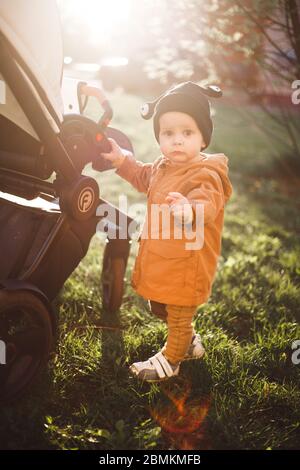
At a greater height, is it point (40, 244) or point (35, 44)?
point (35, 44)

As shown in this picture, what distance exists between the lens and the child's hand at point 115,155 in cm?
227

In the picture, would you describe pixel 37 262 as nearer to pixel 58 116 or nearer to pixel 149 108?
pixel 58 116

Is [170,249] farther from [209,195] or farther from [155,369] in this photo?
[155,369]

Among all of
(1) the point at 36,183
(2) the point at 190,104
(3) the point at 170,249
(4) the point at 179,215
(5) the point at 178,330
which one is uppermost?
(2) the point at 190,104

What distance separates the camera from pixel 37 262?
6.67 feet

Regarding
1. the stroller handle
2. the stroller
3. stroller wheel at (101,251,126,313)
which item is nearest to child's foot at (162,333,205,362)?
stroller wheel at (101,251,126,313)

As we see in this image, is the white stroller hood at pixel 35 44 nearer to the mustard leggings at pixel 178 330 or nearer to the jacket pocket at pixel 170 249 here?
the jacket pocket at pixel 170 249

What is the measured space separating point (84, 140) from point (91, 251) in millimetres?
1581

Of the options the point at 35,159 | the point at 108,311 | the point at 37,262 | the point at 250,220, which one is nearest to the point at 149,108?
the point at 35,159

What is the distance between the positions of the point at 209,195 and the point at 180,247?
10.9 inches

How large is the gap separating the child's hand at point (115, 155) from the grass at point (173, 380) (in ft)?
3.04

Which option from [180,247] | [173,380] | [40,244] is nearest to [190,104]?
[180,247]

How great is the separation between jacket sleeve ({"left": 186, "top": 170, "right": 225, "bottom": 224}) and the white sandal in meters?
0.75

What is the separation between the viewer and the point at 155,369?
7.27 ft
